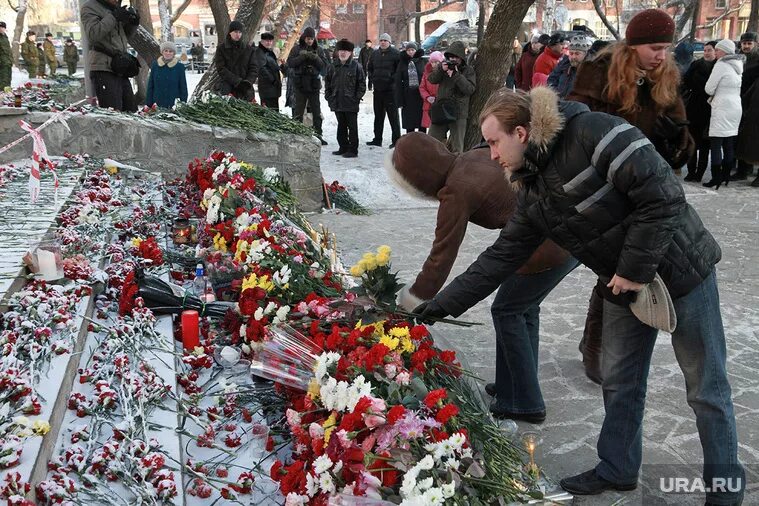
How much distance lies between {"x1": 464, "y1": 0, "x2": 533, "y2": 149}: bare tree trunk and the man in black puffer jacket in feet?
21.2

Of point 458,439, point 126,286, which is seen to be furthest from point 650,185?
point 126,286

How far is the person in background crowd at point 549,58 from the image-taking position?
422 inches

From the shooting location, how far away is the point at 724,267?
21.3 feet

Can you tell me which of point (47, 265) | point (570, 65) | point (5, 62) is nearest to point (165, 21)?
point (5, 62)

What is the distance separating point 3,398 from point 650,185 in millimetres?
2251

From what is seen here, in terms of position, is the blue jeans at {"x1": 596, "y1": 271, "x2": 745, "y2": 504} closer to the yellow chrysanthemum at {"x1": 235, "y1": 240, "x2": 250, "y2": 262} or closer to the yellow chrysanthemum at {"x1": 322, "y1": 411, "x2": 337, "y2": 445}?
the yellow chrysanthemum at {"x1": 322, "y1": 411, "x2": 337, "y2": 445}

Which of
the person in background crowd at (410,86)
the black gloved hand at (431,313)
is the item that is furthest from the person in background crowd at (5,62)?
the black gloved hand at (431,313)

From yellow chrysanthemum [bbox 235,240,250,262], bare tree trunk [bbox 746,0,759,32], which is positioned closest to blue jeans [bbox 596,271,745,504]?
yellow chrysanthemum [bbox 235,240,250,262]

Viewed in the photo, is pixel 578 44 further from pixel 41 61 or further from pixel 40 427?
pixel 41 61

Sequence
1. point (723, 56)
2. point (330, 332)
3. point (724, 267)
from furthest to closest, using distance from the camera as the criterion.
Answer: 1. point (723, 56)
2. point (724, 267)
3. point (330, 332)

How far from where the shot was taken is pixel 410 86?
42.9 ft

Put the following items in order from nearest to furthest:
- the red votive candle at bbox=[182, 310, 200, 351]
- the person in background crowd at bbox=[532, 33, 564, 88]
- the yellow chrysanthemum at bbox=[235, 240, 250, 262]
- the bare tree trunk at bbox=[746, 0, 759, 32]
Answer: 1. the red votive candle at bbox=[182, 310, 200, 351]
2. the yellow chrysanthemum at bbox=[235, 240, 250, 262]
3. the person in background crowd at bbox=[532, 33, 564, 88]
4. the bare tree trunk at bbox=[746, 0, 759, 32]

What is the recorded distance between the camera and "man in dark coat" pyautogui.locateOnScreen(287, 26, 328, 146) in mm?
11914

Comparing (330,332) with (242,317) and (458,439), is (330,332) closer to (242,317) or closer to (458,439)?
(242,317)
